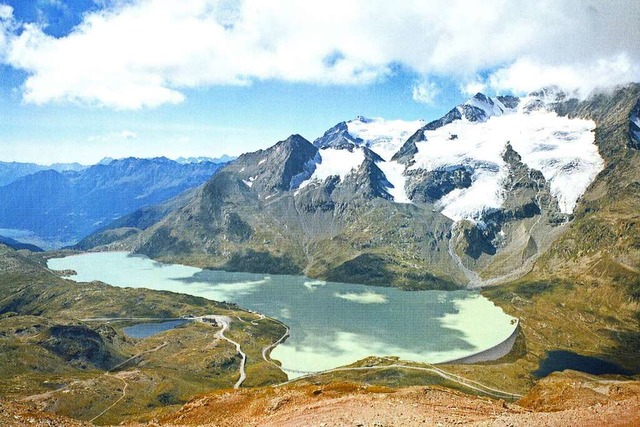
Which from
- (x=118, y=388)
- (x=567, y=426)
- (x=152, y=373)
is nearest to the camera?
(x=567, y=426)

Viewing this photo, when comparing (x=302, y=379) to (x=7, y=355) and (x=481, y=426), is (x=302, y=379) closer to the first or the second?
(x=7, y=355)

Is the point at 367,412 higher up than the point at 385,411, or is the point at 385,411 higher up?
the point at 385,411

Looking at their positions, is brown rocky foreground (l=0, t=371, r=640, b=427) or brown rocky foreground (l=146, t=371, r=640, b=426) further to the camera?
brown rocky foreground (l=0, t=371, r=640, b=427)

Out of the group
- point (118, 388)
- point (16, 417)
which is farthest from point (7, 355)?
point (16, 417)

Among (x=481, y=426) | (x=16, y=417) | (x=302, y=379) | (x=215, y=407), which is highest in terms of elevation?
(x=481, y=426)

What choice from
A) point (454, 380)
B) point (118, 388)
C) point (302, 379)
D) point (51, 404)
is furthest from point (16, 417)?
point (454, 380)

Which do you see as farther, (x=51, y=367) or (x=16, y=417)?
(x=51, y=367)

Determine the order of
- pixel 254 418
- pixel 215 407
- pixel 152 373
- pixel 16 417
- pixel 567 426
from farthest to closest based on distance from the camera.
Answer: pixel 152 373
pixel 215 407
pixel 254 418
pixel 16 417
pixel 567 426

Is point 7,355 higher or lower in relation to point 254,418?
lower

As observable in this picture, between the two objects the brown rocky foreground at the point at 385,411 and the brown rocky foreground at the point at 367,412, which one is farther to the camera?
the brown rocky foreground at the point at 367,412
